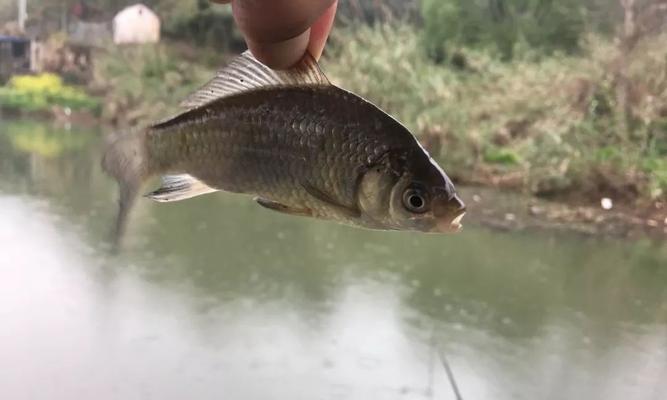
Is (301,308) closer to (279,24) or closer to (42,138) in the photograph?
(42,138)

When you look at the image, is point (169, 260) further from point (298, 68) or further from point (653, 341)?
point (298, 68)

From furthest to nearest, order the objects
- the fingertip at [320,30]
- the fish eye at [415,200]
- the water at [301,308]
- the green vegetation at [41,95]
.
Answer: the green vegetation at [41,95] < the water at [301,308] < the fingertip at [320,30] < the fish eye at [415,200]

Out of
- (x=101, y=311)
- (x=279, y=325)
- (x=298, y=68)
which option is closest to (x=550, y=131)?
(x=279, y=325)

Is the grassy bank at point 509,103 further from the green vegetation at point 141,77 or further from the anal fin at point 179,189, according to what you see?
the anal fin at point 179,189

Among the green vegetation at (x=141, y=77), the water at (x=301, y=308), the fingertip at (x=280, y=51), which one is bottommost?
the water at (x=301, y=308)

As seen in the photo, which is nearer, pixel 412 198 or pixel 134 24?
pixel 412 198

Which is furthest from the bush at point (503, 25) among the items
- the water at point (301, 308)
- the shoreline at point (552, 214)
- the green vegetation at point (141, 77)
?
the green vegetation at point (141, 77)

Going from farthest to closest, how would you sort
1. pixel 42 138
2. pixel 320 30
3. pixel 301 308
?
1. pixel 42 138
2. pixel 301 308
3. pixel 320 30

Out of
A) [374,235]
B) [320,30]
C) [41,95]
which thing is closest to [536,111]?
[374,235]
